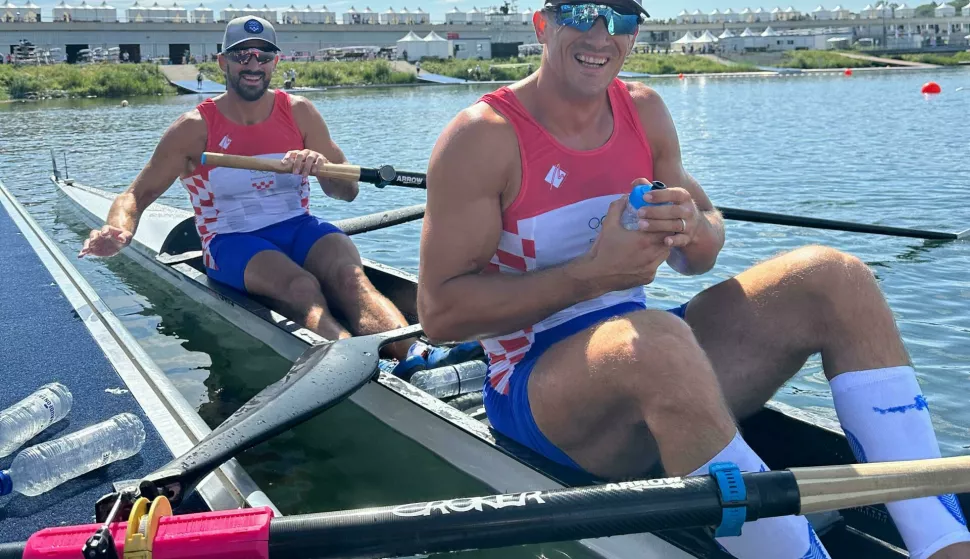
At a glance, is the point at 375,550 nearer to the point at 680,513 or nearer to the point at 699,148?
the point at 680,513

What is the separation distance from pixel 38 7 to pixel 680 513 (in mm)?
77854

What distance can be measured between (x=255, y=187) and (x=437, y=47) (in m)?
69.5

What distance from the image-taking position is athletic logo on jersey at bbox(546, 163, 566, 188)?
246 centimetres

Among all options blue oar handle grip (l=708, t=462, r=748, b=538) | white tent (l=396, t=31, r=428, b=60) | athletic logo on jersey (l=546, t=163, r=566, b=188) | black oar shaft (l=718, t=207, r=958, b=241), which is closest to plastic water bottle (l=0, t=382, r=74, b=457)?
athletic logo on jersey (l=546, t=163, r=566, b=188)

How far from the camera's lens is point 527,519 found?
1.78 meters

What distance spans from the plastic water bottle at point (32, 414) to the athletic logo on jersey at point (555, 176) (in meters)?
2.58

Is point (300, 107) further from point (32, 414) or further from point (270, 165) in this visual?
point (32, 414)

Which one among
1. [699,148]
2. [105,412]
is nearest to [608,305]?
[105,412]

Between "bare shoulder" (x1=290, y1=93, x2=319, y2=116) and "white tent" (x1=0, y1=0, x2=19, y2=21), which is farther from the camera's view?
"white tent" (x1=0, y1=0, x2=19, y2=21)

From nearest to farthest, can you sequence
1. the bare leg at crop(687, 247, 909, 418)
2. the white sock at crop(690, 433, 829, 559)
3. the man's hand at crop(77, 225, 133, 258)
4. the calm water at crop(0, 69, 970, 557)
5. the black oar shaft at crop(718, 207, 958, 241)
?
the white sock at crop(690, 433, 829, 559), the bare leg at crop(687, 247, 909, 418), the calm water at crop(0, 69, 970, 557), the man's hand at crop(77, 225, 133, 258), the black oar shaft at crop(718, 207, 958, 241)

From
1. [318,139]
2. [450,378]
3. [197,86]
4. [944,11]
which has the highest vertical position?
[944,11]

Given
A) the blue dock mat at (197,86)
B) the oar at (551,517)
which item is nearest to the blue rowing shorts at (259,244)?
the oar at (551,517)

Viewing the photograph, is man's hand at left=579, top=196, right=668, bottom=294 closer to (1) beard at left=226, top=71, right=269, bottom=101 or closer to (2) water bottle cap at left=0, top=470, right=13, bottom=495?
(2) water bottle cap at left=0, top=470, right=13, bottom=495

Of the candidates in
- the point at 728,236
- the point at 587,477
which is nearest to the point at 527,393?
the point at 587,477
